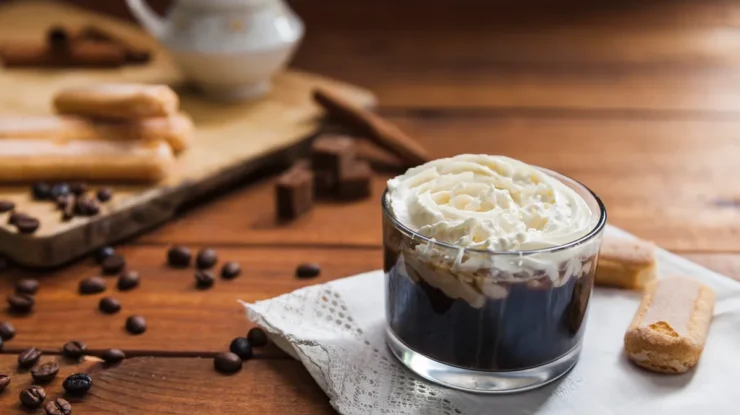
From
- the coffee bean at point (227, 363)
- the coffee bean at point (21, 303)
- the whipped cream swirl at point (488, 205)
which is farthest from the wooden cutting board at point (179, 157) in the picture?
the whipped cream swirl at point (488, 205)

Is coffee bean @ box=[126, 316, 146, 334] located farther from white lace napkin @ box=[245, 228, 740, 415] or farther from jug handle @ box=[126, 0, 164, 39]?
jug handle @ box=[126, 0, 164, 39]

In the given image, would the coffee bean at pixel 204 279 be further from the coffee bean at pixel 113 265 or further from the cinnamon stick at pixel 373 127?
the cinnamon stick at pixel 373 127

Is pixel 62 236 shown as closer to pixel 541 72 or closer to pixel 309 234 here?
pixel 309 234

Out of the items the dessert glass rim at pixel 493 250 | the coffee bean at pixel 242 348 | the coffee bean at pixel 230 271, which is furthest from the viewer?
the coffee bean at pixel 230 271

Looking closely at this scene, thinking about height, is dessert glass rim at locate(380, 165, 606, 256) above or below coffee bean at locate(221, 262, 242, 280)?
above

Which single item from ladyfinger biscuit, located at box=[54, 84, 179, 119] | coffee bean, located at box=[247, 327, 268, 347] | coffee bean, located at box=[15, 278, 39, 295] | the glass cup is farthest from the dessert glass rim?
ladyfinger biscuit, located at box=[54, 84, 179, 119]

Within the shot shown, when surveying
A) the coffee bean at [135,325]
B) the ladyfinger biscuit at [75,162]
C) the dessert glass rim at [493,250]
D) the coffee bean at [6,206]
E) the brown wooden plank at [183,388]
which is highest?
the dessert glass rim at [493,250]

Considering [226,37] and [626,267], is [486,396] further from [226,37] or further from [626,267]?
[226,37]
